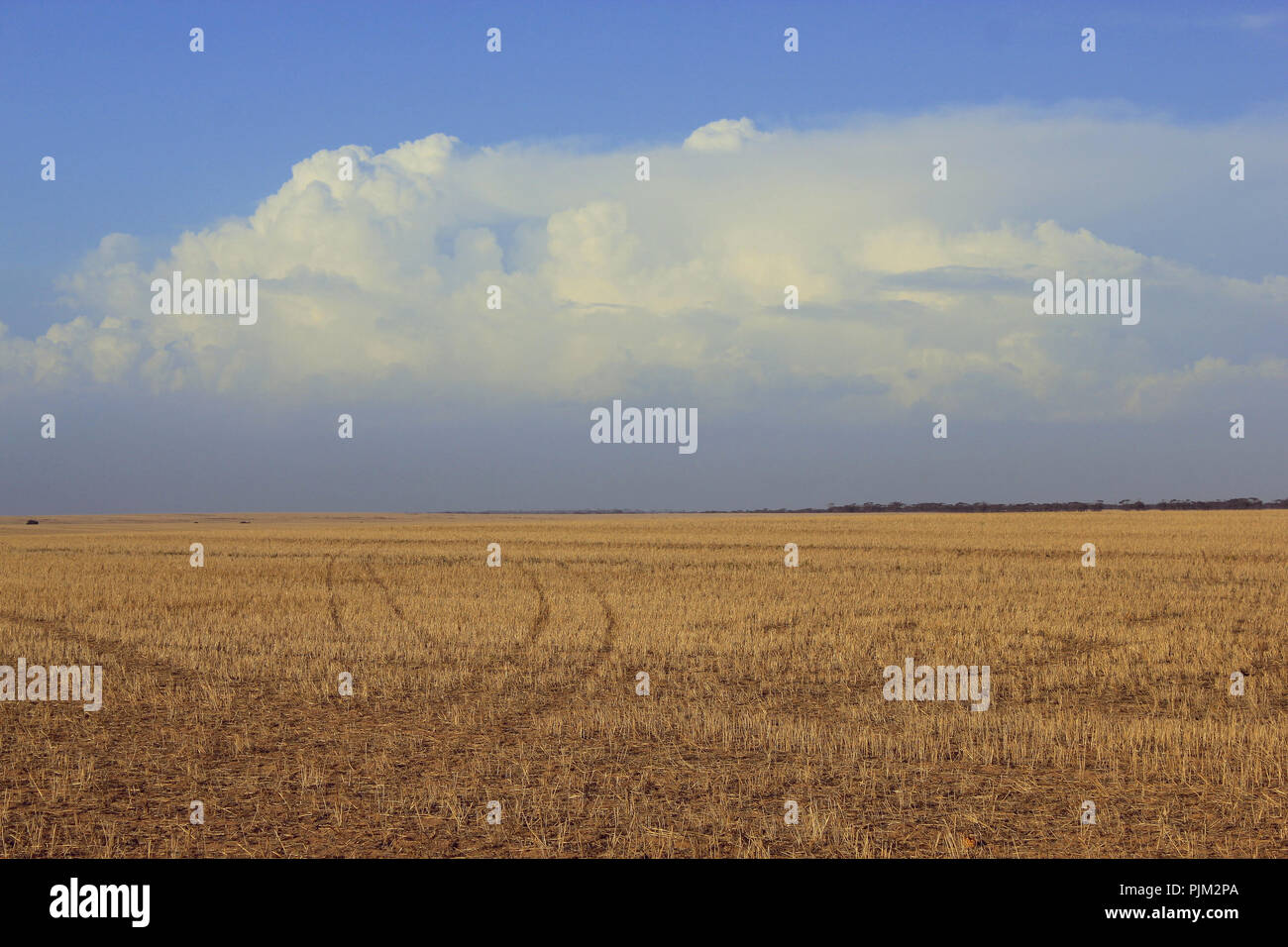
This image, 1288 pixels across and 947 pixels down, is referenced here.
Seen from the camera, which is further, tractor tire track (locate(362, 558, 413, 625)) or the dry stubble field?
tractor tire track (locate(362, 558, 413, 625))

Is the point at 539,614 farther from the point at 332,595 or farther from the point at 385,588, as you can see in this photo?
the point at 385,588

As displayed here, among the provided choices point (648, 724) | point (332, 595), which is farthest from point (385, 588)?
point (648, 724)

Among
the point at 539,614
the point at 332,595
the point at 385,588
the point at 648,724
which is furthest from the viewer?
the point at 385,588

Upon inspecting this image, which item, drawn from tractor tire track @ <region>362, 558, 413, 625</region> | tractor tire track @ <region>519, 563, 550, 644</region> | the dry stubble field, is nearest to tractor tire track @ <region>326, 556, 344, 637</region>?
the dry stubble field

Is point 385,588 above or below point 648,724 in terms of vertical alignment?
above

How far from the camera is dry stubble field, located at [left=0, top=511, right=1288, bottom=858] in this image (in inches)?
316

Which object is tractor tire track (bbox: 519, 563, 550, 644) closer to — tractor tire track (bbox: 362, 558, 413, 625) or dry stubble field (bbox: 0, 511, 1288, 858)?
dry stubble field (bbox: 0, 511, 1288, 858)

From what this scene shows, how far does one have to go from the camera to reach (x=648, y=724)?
1183 cm

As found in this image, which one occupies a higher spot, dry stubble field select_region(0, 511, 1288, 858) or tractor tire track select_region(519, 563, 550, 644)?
tractor tire track select_region(519, 563, 550, 644)

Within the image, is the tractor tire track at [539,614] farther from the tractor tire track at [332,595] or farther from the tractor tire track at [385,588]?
the tractor tire track at [332,595]

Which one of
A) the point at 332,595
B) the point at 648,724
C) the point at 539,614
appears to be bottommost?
the point at 648,724

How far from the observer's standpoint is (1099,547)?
43.6 m

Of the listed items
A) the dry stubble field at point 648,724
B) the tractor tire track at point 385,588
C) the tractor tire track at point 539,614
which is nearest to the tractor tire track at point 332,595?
the dry stubble field at point 648,724
